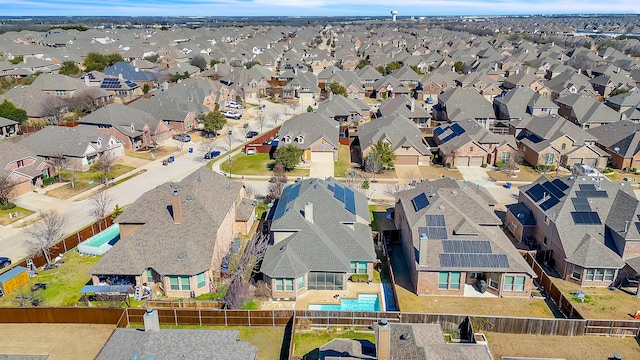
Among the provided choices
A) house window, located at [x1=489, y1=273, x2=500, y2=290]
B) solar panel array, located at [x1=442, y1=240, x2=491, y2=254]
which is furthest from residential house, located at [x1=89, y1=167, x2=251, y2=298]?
house window, located at [x1=489, y1=273, x2=500, y2=290]

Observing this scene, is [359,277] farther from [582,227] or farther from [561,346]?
[582,227]

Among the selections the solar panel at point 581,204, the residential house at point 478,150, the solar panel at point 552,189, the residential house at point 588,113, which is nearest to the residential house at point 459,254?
the solar panel at point 552,189

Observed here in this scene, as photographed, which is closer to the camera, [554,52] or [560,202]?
[560,202]

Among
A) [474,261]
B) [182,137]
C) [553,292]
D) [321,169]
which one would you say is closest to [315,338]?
[474,261]

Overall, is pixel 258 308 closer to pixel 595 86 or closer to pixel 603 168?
pixel 603 168

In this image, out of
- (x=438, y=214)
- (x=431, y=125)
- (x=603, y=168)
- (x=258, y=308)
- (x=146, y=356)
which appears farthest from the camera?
(x=431, y=125)

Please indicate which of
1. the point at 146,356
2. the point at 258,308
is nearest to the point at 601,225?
the point at 258,308

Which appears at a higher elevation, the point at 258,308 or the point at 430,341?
the point at 430,341

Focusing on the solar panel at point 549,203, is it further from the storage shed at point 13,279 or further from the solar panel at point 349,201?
the storage shed at point 13,279

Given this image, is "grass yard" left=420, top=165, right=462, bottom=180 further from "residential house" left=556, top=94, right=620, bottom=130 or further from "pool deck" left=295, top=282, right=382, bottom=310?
"residential house" left=556, top=94, right=620, bottom=130
